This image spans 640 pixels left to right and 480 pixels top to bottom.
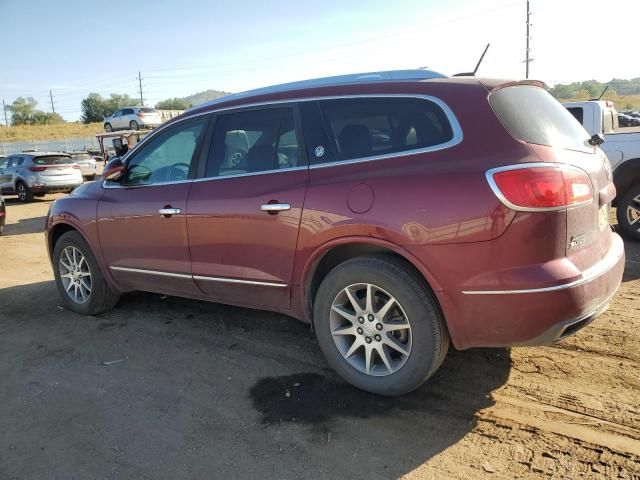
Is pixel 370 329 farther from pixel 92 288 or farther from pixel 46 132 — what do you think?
pixel 46 132

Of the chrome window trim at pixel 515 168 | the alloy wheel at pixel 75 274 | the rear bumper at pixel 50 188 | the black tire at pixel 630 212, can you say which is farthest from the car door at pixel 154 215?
the rear bumper at pixel 50 188

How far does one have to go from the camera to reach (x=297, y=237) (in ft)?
10.9

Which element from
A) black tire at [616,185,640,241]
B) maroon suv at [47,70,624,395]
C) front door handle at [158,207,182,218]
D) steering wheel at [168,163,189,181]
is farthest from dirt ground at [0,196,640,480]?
black tire at [616,185,640,241]

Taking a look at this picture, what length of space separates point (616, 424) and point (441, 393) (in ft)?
3.13

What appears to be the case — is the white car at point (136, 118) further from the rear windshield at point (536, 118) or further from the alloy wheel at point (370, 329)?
the rear windshield at point (536, 118)

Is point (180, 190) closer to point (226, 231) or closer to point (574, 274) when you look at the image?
point (226, 231)

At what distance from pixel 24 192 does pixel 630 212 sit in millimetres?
17333

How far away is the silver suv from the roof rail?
589 inches

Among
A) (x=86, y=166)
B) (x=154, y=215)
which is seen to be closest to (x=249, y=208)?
(x=154, y=215)

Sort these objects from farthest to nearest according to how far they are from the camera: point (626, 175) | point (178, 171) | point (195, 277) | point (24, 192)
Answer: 1. point (24, 192)
2. point (626, 175)
3. point (178, 171)
4. point (195, 277)

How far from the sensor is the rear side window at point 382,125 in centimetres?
296

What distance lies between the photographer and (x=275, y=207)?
341 cm

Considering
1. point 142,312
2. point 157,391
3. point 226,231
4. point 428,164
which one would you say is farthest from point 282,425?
point 142,312

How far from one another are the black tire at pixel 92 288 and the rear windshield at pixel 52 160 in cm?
1349
